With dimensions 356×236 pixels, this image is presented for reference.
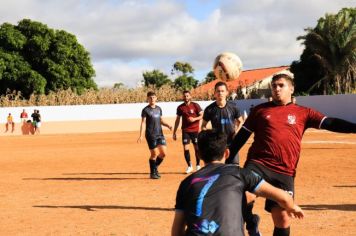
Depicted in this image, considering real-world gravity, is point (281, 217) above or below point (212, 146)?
below

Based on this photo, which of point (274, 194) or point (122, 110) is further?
point (122, 110)

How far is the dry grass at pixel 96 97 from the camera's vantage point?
47688 mm

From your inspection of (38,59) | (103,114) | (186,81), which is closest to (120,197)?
(103,114)

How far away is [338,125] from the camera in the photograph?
19.9 feet

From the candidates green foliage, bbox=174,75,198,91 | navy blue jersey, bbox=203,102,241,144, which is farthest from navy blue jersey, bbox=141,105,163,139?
green foliage, bbox=174,75,198,91

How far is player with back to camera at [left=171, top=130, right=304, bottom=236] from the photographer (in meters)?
3.81

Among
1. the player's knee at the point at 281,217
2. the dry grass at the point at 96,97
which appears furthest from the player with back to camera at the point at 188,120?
the dry grass at the point at 96,97

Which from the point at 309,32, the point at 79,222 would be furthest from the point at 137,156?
the point at 309,32

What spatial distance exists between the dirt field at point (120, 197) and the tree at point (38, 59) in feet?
122

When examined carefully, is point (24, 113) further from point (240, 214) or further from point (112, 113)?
point (240, 214)

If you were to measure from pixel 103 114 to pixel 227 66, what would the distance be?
39.3 meters

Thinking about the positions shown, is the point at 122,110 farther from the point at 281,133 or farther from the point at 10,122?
the point at 281,133

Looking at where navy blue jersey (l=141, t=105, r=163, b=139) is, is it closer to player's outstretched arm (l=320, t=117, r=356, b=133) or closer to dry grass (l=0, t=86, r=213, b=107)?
player's outstretched arm (l=320, t=117, r=356, b=133)

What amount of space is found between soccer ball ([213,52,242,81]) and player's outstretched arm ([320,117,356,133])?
10.8 ft
